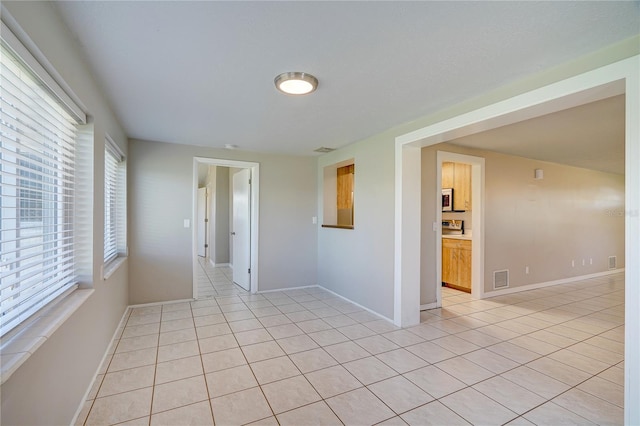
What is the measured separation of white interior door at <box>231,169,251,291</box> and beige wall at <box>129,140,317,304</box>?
0.24 metres

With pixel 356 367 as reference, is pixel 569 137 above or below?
above

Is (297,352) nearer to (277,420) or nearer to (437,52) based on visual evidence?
(277,420)

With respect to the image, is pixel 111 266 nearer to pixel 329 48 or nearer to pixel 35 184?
pixel 35 184

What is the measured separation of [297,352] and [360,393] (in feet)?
2.54

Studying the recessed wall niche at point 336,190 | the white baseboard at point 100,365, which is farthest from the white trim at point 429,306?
the white baseboard at point 100,365

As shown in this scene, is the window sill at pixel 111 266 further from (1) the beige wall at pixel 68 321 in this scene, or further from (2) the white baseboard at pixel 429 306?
(2) the white baseboard at pixel 429 306

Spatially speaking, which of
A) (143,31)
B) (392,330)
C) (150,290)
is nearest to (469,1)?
(143,31)

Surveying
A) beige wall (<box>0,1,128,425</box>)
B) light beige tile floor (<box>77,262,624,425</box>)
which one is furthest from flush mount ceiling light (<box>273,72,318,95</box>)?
light beige tile floor (<box>77,262,624,425</box>)

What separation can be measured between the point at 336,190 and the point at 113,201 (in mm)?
3207

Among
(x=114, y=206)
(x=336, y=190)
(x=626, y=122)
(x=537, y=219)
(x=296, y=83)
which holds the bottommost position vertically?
(x=537, y=219)

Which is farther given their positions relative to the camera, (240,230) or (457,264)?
(240,230)

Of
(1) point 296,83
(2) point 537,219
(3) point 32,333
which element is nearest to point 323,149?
(1) point 296,83

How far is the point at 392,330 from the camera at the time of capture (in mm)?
3213

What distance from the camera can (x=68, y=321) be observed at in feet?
5.40
